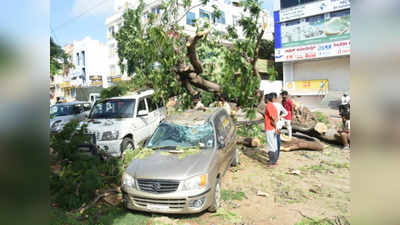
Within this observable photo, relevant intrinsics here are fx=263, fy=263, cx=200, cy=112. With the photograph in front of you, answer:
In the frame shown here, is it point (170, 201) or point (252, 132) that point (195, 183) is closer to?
point (170, 201)

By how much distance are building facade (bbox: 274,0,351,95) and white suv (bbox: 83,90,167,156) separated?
69.7ft

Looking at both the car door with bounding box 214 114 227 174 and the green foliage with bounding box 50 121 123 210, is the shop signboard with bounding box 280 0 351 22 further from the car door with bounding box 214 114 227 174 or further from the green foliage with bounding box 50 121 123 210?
the green foliage with bounding box 50 121 123 210

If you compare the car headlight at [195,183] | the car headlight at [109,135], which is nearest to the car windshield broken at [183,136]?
the car headlight at [195,183]

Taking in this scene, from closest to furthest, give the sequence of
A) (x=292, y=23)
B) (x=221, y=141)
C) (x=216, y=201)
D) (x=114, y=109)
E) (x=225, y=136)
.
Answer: (x=216, y=201), (x=221, y=141), (x=225, y=136), (x=114, y=109), (x=292, y=23)

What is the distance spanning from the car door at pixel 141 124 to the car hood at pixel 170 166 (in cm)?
320

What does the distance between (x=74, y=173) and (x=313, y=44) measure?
25794mm

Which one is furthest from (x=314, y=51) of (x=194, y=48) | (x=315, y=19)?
(x=194, y=48)

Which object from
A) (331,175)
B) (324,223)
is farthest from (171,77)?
(324,223)

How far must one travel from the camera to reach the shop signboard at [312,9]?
23.9 m

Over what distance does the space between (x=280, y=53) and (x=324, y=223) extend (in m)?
26.2

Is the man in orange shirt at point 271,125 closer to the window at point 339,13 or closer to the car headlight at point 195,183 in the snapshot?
the car headlight at point 195,183

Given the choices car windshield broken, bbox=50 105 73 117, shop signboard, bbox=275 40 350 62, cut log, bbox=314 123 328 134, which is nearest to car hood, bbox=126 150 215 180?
cut log, bbox=314 123 328 134

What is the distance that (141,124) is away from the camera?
8.09 meters
